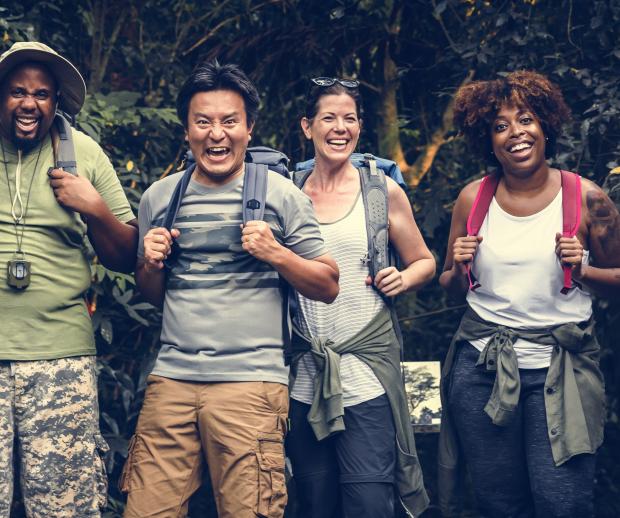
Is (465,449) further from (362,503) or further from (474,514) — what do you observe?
(474,514)

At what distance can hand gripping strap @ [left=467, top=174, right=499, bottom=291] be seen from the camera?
4.63 m

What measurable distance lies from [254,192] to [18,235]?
34.4 inches

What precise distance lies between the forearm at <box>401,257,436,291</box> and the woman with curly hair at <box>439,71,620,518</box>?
144 millimetres

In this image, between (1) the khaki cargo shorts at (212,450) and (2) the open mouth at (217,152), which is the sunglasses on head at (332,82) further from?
(1) the khaki cargo shorts at (212,450)

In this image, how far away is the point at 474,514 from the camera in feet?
22.5

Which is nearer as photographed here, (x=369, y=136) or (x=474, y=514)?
(x=474, y=514)

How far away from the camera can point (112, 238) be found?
426 centimetres

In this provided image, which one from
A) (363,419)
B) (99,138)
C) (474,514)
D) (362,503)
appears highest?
(99,138)

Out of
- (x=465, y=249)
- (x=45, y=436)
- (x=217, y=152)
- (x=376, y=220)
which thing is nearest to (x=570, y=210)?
(x=465, y=249)

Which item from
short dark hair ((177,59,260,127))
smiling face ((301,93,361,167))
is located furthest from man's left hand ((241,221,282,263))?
smiling face ((301,93,361,167))

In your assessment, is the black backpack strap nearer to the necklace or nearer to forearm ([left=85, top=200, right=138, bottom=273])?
forearm ([left=85, top=200, right=138, bottom=273])

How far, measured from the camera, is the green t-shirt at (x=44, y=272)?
4.16m

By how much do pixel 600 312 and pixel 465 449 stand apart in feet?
5.99

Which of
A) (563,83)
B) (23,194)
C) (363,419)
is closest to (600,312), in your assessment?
(563,83)
